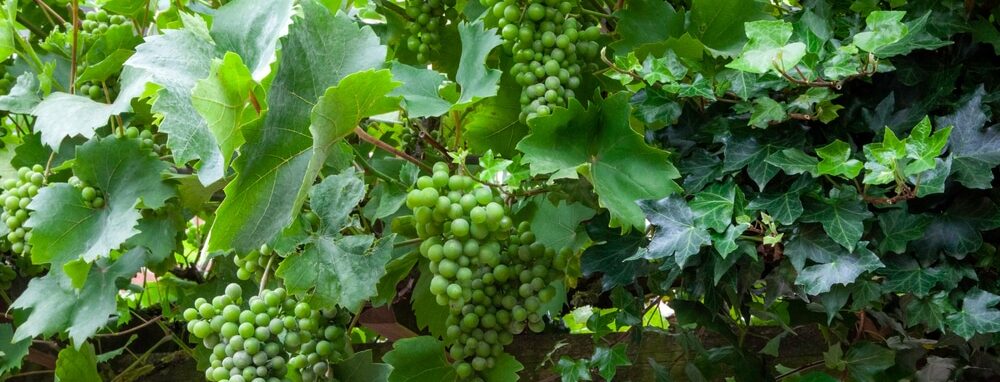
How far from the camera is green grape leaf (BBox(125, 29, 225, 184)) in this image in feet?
3.26

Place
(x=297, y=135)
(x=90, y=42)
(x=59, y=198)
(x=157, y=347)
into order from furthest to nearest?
(x=157, y=347)
(x=90, y=42)
(x=59, y=198)
(x=297, y=135)

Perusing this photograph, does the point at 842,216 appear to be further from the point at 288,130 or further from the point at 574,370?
the point at 288,130

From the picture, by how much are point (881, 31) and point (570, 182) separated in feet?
1.34

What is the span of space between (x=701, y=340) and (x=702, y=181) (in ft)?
1.37

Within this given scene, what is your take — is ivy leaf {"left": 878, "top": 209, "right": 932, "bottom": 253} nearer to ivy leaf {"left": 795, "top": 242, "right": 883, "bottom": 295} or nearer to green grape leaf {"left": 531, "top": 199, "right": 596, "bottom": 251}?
ivy leaf {"left": 795, "top": 242, "right": 883, "bottom": 295}

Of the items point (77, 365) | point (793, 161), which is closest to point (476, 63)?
point (793, 161)

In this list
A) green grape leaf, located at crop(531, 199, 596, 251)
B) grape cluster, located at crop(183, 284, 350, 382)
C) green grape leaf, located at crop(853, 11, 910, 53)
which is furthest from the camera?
green grape leaf, located at crop(531, 199, 596, 251)

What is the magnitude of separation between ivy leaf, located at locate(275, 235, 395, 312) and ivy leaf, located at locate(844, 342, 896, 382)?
0.58m

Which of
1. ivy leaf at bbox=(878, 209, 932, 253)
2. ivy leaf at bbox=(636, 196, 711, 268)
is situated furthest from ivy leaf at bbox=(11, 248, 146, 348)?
ivy leaf at bbox=(878, 209, 932, 253)

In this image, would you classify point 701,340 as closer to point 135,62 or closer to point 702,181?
point 702,181

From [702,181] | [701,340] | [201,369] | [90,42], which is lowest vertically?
[201,369]

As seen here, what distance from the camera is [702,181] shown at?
98cm

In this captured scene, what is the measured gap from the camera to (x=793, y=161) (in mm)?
914

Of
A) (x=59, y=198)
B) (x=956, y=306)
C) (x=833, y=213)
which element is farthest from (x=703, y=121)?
(x=59, y=198)
